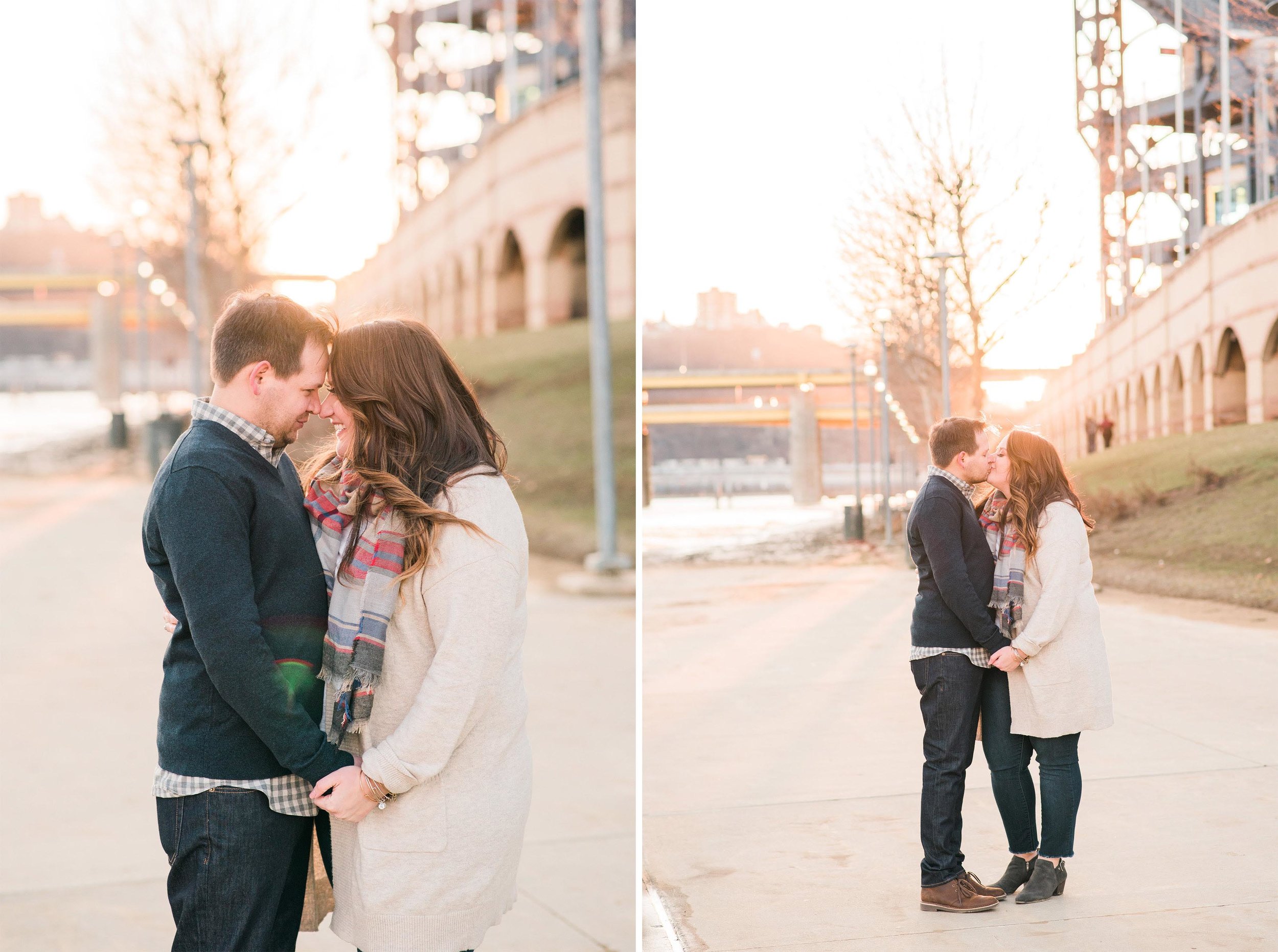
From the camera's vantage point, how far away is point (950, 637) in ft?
12.5

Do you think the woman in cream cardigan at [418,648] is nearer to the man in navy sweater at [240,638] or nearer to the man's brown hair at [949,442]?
the man in navy sweater at [240,638]

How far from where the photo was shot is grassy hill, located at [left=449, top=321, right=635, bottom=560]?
1739 centimetres

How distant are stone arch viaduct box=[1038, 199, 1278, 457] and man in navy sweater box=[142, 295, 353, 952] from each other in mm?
2983

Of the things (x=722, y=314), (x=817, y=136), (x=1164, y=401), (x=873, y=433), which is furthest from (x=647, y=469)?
(x=1164, y=401)

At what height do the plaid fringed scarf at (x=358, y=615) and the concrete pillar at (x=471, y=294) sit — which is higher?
the concrete pillar at (x=471, y=294)

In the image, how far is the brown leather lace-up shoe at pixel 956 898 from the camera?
3924 millimetres

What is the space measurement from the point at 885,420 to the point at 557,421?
18035mm

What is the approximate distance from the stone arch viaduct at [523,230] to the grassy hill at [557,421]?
1.40m

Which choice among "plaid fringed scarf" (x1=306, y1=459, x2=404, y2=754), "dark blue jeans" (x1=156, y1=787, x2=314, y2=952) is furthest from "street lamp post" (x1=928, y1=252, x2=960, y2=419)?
"dark blue jeans" (x1=156, y1=787, x2=314, y2=952)

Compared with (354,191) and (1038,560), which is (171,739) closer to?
(1038,560)

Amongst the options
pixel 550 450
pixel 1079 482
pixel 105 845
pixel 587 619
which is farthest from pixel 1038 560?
pixel 550 450

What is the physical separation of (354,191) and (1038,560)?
26.5 metres

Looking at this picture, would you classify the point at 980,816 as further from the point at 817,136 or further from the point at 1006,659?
the point at 817,136

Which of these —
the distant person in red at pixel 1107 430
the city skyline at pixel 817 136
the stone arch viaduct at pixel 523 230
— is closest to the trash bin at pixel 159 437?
the stone arch viaduct at pixel 523 230
